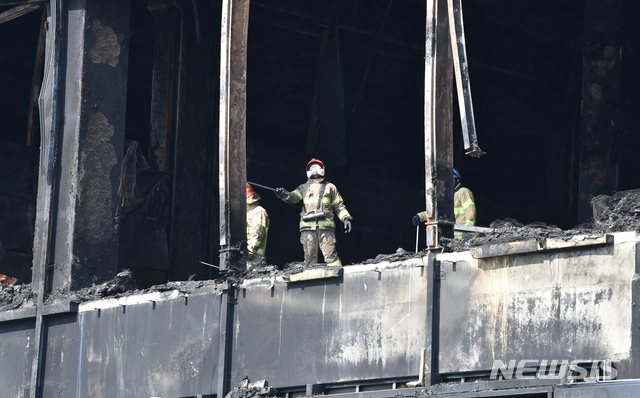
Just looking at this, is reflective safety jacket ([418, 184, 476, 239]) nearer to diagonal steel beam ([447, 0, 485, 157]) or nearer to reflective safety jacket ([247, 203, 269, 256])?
reflective safety jacket ([247, 203, 269, 256])

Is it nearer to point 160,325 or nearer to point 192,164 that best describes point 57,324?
point 160,325

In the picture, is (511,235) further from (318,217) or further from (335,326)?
(318,217)

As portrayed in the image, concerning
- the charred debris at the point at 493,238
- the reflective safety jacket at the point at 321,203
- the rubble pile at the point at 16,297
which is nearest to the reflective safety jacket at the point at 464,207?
the reflective safety jacket at the point at 321,203

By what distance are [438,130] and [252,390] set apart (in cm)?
301

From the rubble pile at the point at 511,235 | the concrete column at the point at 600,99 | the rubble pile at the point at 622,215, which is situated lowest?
the rubble pile at the point at 511,235

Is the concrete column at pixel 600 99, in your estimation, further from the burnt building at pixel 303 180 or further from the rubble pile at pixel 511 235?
the rubble pile at pixel 511 235

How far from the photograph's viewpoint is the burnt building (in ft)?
23.2

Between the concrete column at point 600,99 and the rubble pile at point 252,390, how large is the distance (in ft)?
23.0

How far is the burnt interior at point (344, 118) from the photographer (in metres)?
13.3

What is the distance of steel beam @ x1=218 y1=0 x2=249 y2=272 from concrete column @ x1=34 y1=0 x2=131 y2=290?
2131 mm

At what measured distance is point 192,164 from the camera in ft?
43.7

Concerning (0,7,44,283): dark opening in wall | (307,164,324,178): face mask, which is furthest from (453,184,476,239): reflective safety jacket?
(0,7,44,283): dark opening in wall

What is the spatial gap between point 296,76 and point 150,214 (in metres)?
4.64

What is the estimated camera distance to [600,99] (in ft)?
44.7
